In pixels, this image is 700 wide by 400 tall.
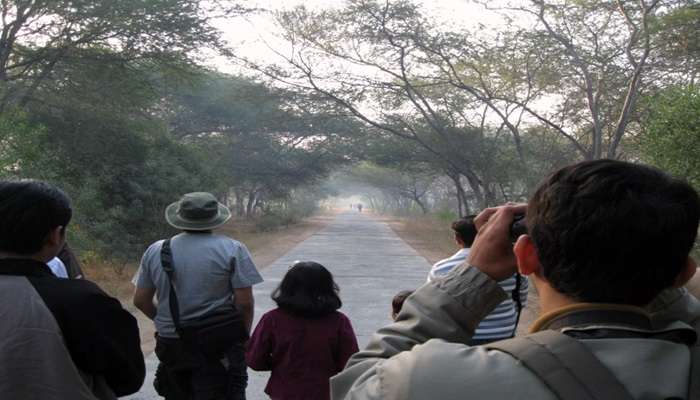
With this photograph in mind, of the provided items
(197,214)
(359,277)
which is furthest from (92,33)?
(197,214)

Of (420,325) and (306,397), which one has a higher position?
(420,325)

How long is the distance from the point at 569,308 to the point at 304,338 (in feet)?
7.97

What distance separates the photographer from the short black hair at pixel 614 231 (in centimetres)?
125

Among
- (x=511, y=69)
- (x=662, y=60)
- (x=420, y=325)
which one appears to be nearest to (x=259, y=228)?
(x=511, y=69)

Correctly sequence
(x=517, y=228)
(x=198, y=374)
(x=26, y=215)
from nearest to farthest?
1. (x=517, y=228)
2. (x=26, y=215)
3. (x=198, y=374)

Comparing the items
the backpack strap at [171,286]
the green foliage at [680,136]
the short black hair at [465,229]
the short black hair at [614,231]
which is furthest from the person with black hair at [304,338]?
the green foliage at [680,136]

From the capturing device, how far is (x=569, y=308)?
1.26 m

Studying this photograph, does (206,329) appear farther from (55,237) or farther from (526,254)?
(526,254)

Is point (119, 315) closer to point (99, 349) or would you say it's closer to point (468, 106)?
point (99, 349)

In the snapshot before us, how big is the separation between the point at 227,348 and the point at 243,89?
16515 mm

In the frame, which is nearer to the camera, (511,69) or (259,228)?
(511,69)

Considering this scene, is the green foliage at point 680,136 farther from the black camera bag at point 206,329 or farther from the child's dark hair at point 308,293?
the black camera bag at point 206,329

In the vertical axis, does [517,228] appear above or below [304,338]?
Answer: above

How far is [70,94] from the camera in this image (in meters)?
14.1
